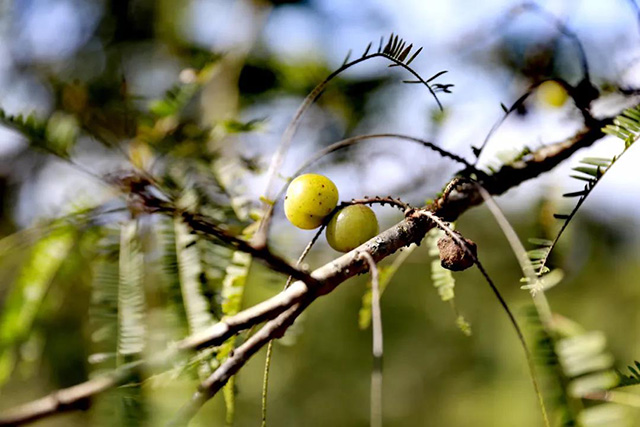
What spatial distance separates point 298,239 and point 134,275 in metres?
0.25

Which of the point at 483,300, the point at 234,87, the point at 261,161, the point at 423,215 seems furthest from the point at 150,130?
the point at 483,300

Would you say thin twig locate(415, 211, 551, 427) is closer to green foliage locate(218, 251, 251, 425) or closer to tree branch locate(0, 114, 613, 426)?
tree branch locate(0, 114, 613, 426)

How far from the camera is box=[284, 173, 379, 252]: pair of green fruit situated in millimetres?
466

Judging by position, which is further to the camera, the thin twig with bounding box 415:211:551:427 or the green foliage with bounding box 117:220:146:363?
the green foliage with bounding box 117:220:146:363

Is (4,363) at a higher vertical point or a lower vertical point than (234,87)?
lower

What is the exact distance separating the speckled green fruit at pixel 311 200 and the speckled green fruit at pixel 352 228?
0.08 feet

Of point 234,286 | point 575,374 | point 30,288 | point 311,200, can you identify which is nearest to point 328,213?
point 311,200

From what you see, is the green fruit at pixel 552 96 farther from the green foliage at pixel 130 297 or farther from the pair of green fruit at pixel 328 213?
the green foliage at pixel 130 297

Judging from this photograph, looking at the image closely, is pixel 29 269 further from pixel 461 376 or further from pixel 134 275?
pixel 461 376

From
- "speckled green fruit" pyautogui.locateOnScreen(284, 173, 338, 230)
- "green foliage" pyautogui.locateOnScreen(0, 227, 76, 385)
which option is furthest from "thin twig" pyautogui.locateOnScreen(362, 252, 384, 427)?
"green foliage" pyautogui.locateOnScreen(0, 227, 76, 385)

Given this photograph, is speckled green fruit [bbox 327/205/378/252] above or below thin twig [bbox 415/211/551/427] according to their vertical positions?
above

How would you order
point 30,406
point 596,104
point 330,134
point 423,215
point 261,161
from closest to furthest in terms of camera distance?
point 30,406 → point 423,215 → point 596,104 → point 261,161 → point 330,134

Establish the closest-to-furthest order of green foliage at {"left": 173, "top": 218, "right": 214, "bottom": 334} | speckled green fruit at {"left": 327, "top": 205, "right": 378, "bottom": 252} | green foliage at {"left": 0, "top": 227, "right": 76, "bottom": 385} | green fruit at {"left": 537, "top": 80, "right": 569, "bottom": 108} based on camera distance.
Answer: speckled green fruit at {"left": 327, "top": 205, "right": 378, "bottom": 252}
green foliage at {"left": 173, "top": 218, "right": 214, "bottom": 334}
green foliage at {"left": 0, "top": 227, "right": 76, "bottom": 385}
green fruit at {"left": 537, "top": 80, "right": 569, "bottom": 108}

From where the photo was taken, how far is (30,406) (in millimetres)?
312
